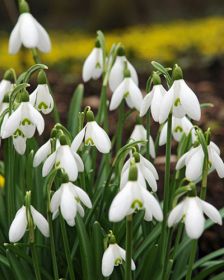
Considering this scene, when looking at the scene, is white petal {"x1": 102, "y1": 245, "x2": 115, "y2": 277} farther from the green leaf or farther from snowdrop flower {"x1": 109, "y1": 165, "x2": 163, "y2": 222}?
the green leaf

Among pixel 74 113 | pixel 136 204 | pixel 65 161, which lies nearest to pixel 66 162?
pixel 65 161

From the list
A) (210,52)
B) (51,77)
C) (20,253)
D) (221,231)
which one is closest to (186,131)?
(20,253)

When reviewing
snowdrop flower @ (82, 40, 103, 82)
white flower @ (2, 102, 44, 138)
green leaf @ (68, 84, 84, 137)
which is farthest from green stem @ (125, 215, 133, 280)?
green leaf @ (68, 84, 84, 137)

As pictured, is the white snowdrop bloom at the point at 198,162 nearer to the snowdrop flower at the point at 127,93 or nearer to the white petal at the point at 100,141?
the white petal at the point at 100,141

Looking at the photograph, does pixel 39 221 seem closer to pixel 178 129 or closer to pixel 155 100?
pixel 155 100

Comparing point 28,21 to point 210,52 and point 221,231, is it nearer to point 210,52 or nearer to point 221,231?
point 221,231

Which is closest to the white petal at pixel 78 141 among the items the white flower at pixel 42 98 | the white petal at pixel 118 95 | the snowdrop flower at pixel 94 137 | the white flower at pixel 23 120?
the snowdrop flower at pixel 94 137
